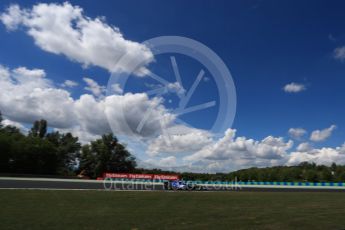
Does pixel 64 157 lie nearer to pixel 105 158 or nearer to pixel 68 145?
pixel 68 145

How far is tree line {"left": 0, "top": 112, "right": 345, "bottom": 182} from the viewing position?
80.6m

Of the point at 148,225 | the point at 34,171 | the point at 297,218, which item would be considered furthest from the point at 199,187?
the point at 34,171

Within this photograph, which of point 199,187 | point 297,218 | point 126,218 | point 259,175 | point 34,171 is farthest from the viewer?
point 259,175

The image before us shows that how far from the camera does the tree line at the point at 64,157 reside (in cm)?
8056

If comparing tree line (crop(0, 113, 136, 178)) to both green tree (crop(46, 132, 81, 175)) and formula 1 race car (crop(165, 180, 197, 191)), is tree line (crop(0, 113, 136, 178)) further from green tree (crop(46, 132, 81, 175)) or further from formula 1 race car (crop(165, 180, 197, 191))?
formula 1 race car (crop(165, 180, 197, 191))

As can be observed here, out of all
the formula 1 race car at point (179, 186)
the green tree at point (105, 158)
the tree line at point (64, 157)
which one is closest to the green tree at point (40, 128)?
the tree line at point (64, 157)

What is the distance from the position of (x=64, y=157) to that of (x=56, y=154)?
20035 mm

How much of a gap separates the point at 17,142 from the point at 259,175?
103 metres

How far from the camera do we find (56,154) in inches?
3472

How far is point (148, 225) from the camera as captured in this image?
12.2 m

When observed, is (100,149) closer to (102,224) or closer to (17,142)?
(17,142)

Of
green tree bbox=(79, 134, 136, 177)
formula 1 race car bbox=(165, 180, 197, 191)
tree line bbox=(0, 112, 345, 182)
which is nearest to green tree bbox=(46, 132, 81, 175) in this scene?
tree line bbox=(0, 112, 345, 182)

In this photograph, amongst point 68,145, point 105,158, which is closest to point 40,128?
point 68,145

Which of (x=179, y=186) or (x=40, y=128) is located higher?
(x=40, y=128)
